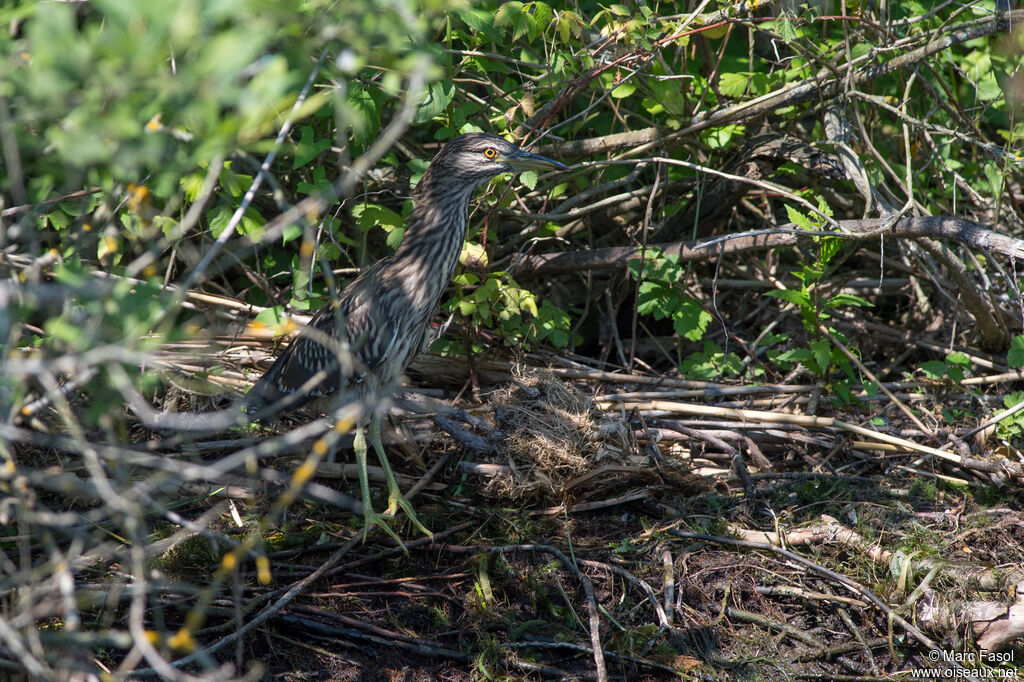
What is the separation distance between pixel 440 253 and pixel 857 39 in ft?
8.20

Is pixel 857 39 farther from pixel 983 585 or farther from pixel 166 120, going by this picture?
pixel 166 120

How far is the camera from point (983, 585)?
3.77 metres

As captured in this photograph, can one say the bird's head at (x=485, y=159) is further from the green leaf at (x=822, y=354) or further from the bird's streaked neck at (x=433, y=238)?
the green leaf at (x=822, y=354)

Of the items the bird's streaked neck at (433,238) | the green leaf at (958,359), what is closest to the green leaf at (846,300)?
the green leaf at (958,359)

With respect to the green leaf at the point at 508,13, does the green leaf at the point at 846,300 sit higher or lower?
lower

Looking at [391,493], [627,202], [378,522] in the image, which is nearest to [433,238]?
[391,493]

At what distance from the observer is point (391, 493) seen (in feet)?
13.8

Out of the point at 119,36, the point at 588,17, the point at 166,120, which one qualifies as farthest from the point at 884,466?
the point at 119,36

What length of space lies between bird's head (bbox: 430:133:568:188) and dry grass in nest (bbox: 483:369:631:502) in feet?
3.54

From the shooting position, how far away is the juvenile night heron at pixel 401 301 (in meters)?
4.21

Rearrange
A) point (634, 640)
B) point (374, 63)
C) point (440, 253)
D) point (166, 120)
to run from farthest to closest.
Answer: point (440, 253) → point (374, 63) → point (634, 640) → point (166, 120)

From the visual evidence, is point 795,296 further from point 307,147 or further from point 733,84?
point 307,147

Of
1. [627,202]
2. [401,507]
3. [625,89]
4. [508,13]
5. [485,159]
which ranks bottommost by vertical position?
[401,507]

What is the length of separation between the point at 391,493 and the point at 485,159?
5.29ft
